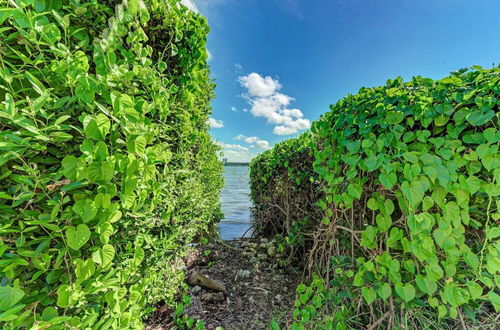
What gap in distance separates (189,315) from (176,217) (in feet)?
2.99

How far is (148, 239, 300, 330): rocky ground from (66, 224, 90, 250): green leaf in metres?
1.39

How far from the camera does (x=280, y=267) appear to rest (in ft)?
8.51

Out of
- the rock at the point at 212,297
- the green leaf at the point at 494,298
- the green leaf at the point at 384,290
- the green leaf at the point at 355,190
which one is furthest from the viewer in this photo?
the rock at the point at 212,297

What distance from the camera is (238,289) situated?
7.06 feet

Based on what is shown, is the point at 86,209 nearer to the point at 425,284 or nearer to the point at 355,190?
the point at 355,190

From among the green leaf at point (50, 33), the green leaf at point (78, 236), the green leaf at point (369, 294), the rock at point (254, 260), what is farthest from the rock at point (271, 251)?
the green leaf at point (50, 33)

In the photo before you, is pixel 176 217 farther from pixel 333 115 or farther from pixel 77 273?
pixel 333 115

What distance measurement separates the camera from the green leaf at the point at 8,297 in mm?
631

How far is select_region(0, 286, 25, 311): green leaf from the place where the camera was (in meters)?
0.63

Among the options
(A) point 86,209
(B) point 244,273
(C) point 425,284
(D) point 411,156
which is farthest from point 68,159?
(B) point 244,273

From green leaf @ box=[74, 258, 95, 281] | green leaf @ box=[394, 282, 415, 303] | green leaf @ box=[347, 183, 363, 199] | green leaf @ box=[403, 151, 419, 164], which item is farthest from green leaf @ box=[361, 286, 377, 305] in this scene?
green leaf @ box=[74, 258, 95, 281]

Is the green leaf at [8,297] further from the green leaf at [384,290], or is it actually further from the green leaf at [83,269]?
the green leaf at [384,290]

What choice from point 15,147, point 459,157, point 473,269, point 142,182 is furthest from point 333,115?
point 15,147

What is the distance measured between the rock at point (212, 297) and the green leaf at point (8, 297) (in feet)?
5.24
